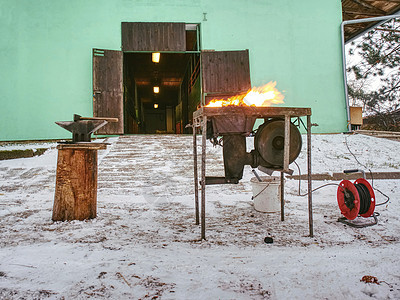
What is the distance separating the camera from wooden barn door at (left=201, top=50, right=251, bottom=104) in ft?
28.1

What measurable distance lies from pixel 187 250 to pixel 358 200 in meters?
1.91

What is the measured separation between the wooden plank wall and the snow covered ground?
200 inches

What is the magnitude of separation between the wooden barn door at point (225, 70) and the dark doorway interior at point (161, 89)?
46.8 inches

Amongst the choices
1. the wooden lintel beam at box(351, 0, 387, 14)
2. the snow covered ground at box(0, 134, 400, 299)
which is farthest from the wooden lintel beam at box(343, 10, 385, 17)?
the snow covered ground at box(0, 134, 400, 299)

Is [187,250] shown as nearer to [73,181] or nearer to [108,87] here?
[73,181]

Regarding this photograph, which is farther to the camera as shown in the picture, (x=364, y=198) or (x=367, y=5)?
(x=367, y=5)

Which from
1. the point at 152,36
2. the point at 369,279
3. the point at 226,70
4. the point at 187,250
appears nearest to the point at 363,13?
the point at 226,70

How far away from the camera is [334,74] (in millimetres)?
9078

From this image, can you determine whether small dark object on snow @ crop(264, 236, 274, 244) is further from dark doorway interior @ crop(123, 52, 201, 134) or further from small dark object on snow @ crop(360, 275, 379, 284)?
dark doorway interior @ crop(123, 52, 201, 134)

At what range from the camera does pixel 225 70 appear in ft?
28.2

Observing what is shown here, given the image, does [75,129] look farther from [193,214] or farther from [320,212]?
[320,212]

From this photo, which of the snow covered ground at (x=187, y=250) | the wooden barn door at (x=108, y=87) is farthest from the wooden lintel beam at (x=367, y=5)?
the wooden barn door at (x=108, y=87)

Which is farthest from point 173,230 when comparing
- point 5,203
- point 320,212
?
point 5,203

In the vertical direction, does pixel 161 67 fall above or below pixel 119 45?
above
